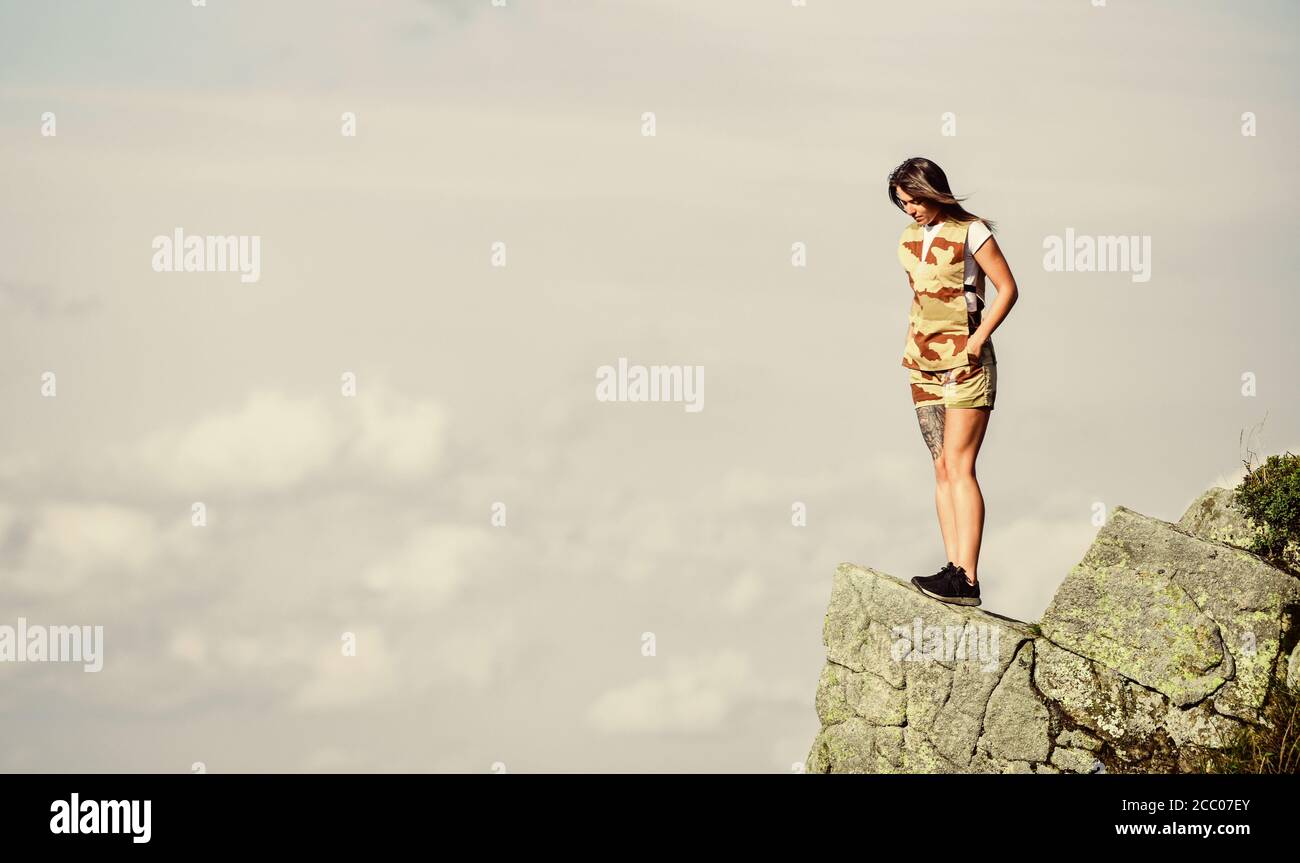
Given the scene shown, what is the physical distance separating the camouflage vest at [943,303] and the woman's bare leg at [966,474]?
0.51 metres

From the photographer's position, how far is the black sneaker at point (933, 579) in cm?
1191

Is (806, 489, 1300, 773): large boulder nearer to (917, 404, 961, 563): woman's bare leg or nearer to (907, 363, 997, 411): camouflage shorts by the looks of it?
(917, 404, 961, 563): woman's bare leg

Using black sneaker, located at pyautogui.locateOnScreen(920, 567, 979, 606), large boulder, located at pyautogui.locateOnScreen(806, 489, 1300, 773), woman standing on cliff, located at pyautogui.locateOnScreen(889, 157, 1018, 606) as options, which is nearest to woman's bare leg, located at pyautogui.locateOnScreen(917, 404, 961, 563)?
woman standing on cliff, located at pyautogui.locateOnScreen(889, 157, 1018, 606)

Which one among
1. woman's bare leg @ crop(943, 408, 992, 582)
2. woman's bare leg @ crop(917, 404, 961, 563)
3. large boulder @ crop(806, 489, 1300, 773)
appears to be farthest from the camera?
woman's bare leg @ crop(917, 404, 961, 563)

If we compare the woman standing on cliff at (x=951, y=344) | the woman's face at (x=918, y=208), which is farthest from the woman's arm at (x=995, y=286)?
the woman's face at (x=918, y=208)

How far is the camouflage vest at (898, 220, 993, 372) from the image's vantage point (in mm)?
11711

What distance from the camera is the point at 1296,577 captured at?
11477 mm

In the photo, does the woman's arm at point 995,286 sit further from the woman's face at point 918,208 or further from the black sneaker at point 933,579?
the black sneaker at point 933,579

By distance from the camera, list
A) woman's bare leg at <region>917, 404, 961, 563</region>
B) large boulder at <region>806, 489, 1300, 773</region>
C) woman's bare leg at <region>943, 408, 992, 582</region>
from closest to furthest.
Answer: large boulder at <region>806, 489, 1300, 773</region>, woman's bare leg at <region>943, 408, 992, 582</region>, woman's bare leg at <region>917, 404, 961, 563</region>

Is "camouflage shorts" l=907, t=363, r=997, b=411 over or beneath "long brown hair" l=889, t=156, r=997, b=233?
beneath
